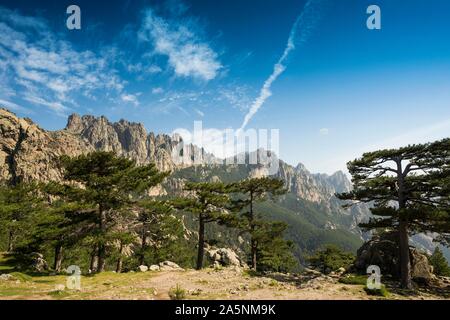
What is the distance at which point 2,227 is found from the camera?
45.4 metres

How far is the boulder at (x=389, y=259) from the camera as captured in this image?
2645 cm

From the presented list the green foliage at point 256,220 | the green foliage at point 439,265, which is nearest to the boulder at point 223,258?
the green foliage at point 256,220

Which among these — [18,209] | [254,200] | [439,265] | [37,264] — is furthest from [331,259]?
[18,209]

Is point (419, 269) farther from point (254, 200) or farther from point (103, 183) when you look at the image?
point (103, 183)

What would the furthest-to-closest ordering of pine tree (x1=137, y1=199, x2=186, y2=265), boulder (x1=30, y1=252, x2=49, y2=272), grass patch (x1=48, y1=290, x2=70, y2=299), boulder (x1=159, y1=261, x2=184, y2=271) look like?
boulder (x1=159, y1=261, x2=184, y2=271) → pine tree (x1=137, y1=199, x2=186, y2=265) → boulder (x1=30, y1=252, x2=49, y2=272) → grass patch (x1=48, y1=290, x2=70, y2=299)

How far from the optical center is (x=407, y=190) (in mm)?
23672

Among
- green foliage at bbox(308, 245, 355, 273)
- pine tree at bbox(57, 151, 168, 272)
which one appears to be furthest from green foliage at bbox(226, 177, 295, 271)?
green foliage at bbox(308, 245, 355, 273)

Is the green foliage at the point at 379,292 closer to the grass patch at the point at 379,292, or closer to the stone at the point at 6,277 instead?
the grass patch at the point at 379,292

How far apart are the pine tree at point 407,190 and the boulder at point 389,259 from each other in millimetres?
3717

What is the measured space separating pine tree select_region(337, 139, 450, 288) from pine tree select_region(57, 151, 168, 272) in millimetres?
19940

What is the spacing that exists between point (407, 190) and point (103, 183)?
25.8 meters

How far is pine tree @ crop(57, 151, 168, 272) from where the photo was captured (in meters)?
28.6

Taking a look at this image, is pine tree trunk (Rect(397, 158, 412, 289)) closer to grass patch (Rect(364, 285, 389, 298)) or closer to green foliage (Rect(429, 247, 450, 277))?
grass patch (Rect(364, 285, 389, 298))

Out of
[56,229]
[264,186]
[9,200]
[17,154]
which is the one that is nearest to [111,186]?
[56,229]
